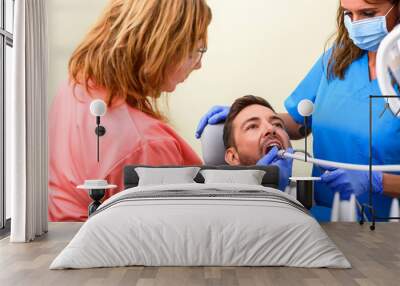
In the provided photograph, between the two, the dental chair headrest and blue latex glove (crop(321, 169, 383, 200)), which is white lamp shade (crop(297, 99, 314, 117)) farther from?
the dental chair headrest

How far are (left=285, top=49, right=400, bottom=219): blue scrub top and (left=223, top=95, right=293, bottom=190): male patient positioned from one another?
26 centimetres

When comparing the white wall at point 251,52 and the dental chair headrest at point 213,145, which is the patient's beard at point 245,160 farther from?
the white wall at point 251,52

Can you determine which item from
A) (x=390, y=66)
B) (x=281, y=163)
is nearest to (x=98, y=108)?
(x=281, y=163)

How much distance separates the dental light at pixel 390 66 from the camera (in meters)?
6.09

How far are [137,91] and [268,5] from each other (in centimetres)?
175

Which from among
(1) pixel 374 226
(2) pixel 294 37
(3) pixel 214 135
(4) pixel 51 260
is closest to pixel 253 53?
(2) pixel 294 37

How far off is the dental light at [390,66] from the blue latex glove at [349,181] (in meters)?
0.72

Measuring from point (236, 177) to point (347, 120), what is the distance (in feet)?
4.52

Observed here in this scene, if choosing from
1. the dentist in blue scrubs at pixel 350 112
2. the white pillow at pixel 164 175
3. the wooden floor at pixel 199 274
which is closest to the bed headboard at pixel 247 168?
the white pillow at pixel 164 175

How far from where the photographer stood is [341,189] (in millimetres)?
6457

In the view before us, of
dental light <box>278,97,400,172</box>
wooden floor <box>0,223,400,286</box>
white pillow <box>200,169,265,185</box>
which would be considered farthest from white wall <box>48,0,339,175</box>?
wooden floor <box>0,223,400,286</box>

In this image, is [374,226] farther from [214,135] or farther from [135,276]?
[135,276]

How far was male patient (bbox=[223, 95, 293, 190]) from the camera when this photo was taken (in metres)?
6.51

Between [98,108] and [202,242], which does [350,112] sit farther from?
[202,242]
